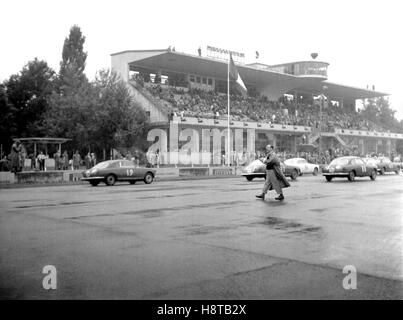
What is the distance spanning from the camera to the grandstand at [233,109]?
45438 mm

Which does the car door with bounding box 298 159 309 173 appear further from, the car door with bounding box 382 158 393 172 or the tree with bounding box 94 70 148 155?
the tree with bounding box 94 70 148 155

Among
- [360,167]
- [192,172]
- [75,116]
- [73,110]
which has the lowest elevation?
[192,172]

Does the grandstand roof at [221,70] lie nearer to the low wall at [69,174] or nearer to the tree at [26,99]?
the tree at [26,99]

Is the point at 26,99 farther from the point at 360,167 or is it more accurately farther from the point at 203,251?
the point at 203,251

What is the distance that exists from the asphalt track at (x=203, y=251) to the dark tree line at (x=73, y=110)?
28742mm

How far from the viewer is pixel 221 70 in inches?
2181

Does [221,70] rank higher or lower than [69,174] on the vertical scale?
higher

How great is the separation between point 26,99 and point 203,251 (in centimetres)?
4960

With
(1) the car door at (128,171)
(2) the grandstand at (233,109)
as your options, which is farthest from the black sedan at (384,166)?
(1) the car door at (128,171)

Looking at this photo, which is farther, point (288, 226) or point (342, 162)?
point (342, 162)

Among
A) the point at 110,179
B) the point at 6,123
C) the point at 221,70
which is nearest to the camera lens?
the point at 110,179

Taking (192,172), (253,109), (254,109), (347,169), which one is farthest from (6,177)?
(254,109)

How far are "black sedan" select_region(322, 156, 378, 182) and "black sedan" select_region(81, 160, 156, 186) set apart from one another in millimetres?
10116
